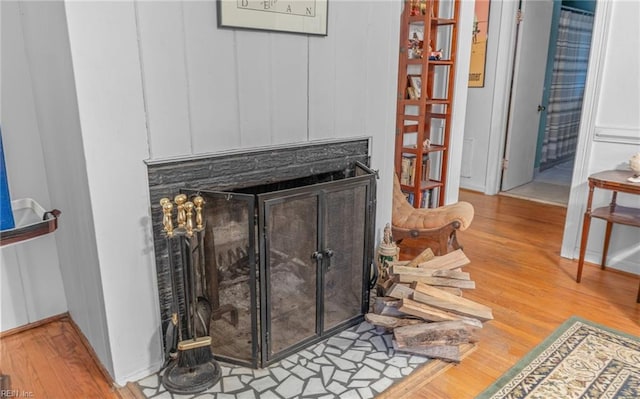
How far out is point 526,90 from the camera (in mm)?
5152

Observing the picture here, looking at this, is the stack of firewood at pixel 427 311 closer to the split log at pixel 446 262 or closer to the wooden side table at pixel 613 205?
the split log at pixel 446 262

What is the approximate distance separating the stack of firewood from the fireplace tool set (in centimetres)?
84

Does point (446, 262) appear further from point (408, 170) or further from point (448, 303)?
point (408, 170)

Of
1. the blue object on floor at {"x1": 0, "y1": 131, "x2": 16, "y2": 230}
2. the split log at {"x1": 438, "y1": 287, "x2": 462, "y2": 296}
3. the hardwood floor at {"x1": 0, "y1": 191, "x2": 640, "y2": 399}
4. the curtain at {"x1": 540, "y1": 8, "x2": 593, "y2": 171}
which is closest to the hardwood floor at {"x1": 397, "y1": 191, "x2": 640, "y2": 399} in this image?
the hardwood floor at {"x1": 0, "y1": 191, "x2": 640, "y2": 399}

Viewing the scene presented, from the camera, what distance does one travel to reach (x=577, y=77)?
662 cm

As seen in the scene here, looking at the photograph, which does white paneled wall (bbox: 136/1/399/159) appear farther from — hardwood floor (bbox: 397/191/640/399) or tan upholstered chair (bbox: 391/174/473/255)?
hardwood floor (bbox: 397/191/640/399)

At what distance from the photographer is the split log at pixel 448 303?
7.59 feet

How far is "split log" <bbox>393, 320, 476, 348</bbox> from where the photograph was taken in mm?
2172

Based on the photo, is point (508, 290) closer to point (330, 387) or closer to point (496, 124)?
point (330, 387)

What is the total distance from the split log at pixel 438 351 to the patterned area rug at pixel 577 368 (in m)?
0.21

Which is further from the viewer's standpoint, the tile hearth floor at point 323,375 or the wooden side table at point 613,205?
the wooden side table at point 613,205

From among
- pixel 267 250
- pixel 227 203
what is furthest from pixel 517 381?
pixel 227 203

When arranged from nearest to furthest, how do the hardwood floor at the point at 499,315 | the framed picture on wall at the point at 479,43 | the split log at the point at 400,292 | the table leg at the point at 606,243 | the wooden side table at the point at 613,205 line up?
1. the hardwood floor at the point at 499,315
2. the split log at the point at 400,292
3. the wooden side table at the point at 613,205
4. the table leg at the point at 606,243
5. the framed picture on wall at the point at 479,43

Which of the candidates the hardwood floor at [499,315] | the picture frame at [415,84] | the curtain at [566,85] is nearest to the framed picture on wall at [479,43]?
the curtain at [566,85]
